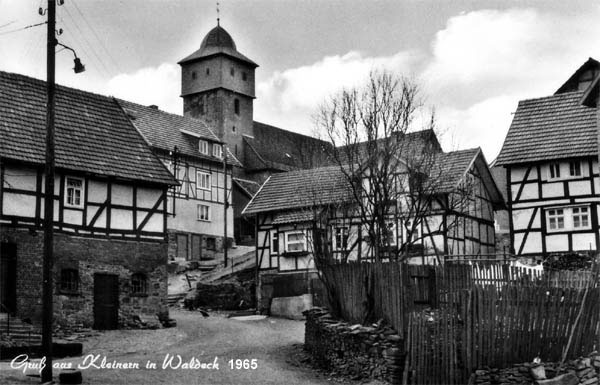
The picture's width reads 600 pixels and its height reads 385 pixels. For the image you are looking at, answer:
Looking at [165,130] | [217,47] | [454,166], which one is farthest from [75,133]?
[217,47]

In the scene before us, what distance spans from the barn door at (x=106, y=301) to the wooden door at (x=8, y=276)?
356 centimetres

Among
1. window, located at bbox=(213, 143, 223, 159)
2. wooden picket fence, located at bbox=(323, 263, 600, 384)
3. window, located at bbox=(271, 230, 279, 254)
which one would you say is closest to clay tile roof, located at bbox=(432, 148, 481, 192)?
window, located at bbox=(271, 230, 279, 254)

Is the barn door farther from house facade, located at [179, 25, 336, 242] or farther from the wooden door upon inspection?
house facade, located at [179, 25, 336, 242]

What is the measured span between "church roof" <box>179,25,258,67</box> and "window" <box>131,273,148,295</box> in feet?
133

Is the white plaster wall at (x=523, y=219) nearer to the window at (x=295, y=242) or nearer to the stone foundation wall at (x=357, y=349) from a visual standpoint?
the window at (x=295, y=242)

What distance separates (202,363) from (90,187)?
11074 mm

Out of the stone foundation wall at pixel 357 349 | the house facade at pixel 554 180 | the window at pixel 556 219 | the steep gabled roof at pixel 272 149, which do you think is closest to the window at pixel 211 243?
the steep gabled roof at pixel 272 149

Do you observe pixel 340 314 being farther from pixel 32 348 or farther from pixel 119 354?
pixel 32 348

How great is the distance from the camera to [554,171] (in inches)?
1403

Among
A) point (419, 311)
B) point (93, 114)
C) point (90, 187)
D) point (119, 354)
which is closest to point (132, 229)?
point (90, 187)

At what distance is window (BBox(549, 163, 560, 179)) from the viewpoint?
3553 cm

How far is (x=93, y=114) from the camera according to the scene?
110 ft

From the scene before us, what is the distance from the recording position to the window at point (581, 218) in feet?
114

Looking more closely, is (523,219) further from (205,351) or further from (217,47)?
(217,47)
